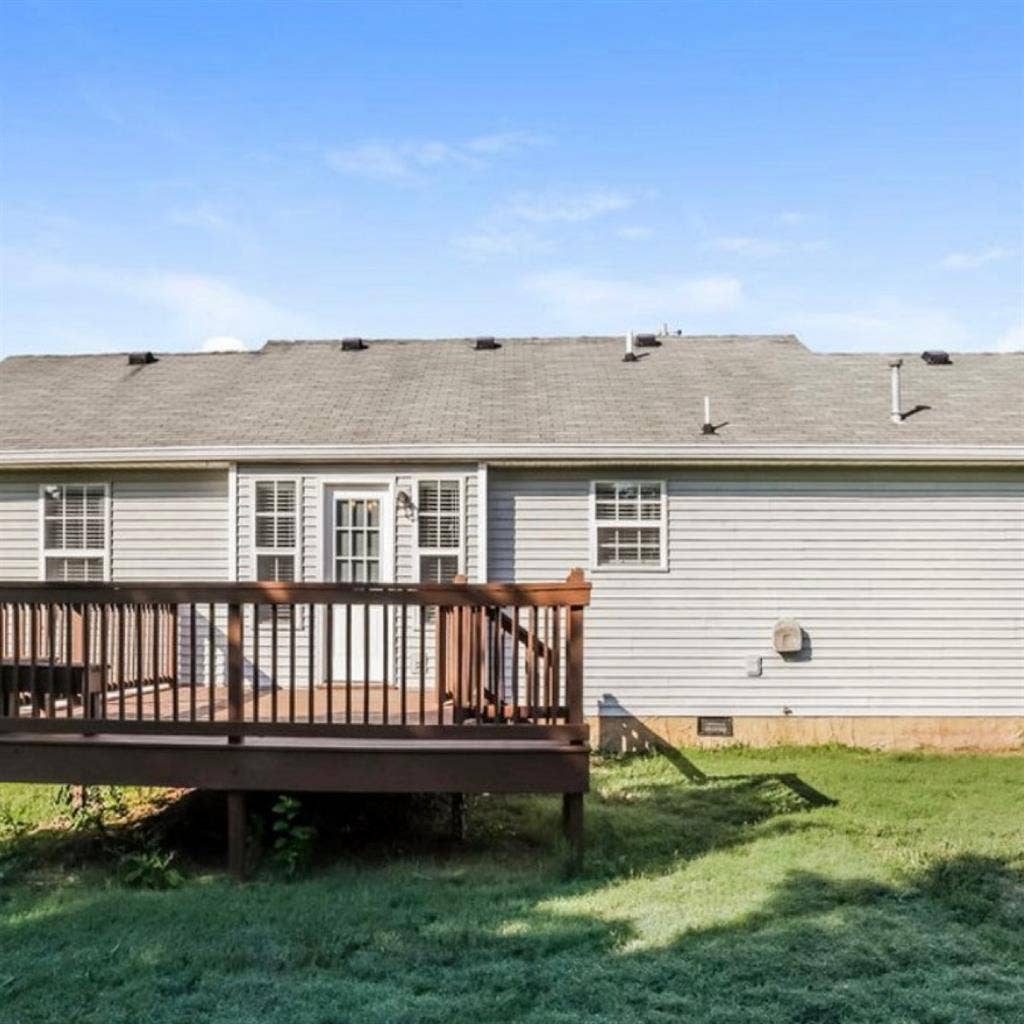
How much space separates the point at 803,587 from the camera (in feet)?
25.9

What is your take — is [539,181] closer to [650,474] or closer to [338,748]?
[650,474]

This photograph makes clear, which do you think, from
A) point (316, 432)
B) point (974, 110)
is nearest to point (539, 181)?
point (974, 110)

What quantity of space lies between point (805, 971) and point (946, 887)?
140 cm

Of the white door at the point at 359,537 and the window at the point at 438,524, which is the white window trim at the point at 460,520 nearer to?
the window at the point at 438,524

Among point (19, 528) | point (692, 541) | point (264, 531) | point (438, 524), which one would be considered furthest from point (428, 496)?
point (19, 528)

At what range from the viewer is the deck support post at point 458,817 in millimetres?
5266

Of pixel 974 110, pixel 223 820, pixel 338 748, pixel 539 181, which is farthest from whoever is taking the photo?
pixel 539 181

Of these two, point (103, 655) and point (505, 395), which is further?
point (505, 395)

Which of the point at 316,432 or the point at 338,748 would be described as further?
the point at 316,432

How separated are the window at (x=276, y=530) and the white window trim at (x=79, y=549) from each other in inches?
62.6

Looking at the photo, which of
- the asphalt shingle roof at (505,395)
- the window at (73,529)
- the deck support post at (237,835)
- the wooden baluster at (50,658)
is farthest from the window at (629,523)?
the window at (73,529)

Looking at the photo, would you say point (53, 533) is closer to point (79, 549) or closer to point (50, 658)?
point (79, 549)

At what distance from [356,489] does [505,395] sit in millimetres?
2062

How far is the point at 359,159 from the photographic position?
1253 cm
